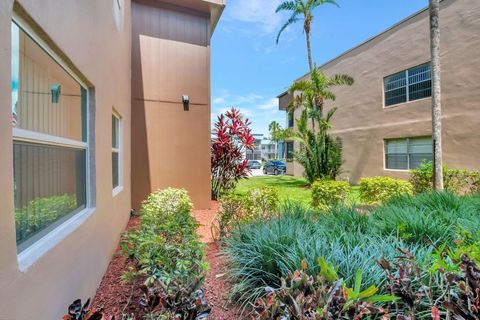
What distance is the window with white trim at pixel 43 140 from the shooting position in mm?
1781

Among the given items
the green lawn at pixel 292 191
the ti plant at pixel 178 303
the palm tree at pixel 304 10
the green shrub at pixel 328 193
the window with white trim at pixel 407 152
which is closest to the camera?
the ti plant at pixel 178 303

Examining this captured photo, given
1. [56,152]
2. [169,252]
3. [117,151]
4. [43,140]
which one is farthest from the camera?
[117,151]

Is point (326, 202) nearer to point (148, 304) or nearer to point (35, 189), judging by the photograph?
point (148, 304)

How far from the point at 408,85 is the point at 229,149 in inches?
360

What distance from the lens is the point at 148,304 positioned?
6.37 feet

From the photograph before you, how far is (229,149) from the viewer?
370 inches

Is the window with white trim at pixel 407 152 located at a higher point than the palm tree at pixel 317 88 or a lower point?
lower

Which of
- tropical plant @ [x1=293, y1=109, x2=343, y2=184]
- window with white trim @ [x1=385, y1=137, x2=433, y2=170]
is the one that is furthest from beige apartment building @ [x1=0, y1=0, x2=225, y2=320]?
window with white trim @ [x1=385, y1=137, x2=433, y2=170]

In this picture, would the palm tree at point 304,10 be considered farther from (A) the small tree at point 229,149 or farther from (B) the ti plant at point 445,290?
(B) the ti plant at point 445,290

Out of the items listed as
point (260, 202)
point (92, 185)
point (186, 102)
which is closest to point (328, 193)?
point (260, 202)

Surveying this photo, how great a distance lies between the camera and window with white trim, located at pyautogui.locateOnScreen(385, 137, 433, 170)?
11.4 m

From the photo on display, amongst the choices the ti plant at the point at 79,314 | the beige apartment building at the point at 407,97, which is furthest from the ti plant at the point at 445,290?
the beige apartment building at the point at 407,97

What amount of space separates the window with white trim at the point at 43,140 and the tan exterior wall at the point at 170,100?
4644 millimetres

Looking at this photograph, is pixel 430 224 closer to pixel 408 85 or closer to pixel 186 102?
pixel 186 102
